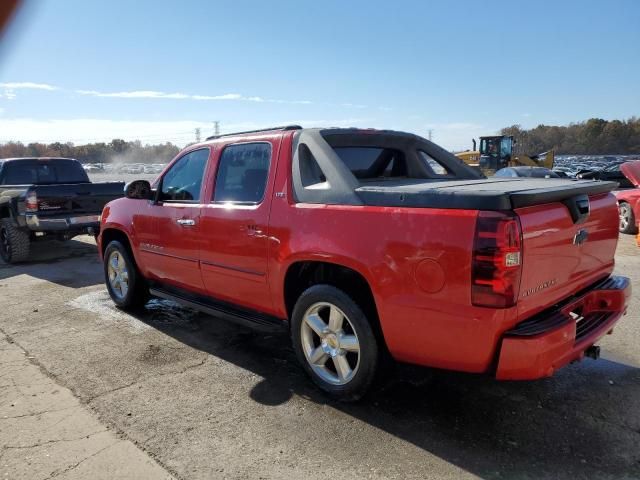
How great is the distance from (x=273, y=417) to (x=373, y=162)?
2.28 meters

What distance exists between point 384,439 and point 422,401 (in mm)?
568

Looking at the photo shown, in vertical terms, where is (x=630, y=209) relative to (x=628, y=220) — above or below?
above

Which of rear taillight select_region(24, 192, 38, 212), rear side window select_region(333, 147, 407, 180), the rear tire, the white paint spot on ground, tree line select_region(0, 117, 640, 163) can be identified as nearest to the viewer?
rear side window select_region(333, 147, 407, 180)

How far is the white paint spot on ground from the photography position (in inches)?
201

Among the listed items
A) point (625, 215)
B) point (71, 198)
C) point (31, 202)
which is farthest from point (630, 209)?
point (31, 202)

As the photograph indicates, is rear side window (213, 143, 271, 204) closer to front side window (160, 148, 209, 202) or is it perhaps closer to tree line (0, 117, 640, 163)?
front side window (160, 148, 209, 202)

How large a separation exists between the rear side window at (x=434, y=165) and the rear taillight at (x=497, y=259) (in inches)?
86.1

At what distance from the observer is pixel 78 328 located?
5000 mm

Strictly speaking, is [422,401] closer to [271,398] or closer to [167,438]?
[271,398]

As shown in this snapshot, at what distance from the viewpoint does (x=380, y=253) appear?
2834 mm

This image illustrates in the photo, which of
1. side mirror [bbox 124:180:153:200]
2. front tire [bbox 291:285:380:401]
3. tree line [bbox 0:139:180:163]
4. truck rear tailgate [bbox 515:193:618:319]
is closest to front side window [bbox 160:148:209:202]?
side mirror [bbox 124:180:153:200]

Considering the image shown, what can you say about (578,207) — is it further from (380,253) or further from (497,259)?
(380,253)

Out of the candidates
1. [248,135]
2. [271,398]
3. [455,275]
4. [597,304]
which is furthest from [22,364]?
[597,304]

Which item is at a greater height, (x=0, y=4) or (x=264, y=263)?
(x=0, y=4)
